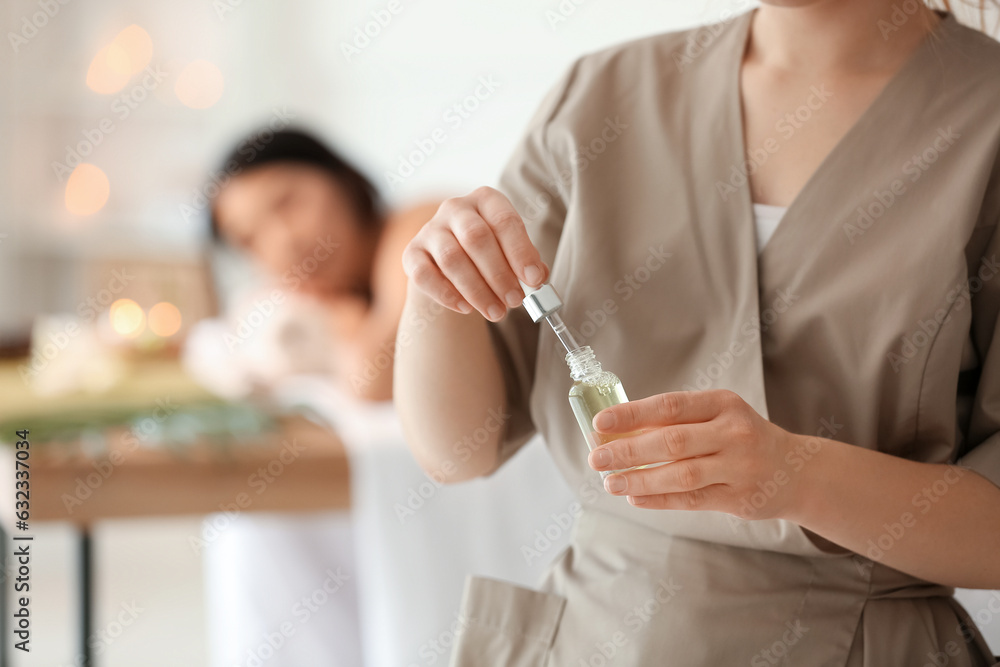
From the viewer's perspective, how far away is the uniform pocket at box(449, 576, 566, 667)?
724 millimetres

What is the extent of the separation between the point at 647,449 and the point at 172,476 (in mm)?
1036

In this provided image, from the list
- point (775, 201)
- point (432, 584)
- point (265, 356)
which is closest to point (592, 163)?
point (775, 201)

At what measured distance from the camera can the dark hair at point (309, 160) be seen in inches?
84.8

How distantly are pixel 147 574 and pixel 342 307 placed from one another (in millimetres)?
1326

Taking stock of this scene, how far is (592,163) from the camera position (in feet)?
2.56

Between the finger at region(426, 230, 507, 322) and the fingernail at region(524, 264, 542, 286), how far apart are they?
3cm

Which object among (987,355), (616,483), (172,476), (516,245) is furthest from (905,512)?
(172,476)

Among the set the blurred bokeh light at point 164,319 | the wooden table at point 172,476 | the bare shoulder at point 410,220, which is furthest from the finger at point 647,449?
the blurred bokeh light at point 164,319

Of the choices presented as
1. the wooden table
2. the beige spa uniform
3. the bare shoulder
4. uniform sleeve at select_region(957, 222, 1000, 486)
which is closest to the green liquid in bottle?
the beige spa uniform

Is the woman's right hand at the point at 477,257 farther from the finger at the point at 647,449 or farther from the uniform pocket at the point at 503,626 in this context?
the uniform pocket at the point at 503,626

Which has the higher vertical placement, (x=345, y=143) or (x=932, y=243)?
(x=345, y=143)

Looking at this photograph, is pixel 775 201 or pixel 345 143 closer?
pixel 775 201

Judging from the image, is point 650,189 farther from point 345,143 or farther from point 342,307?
point 345,143

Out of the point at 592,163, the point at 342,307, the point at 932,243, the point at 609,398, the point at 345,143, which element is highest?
the point at 345,143
